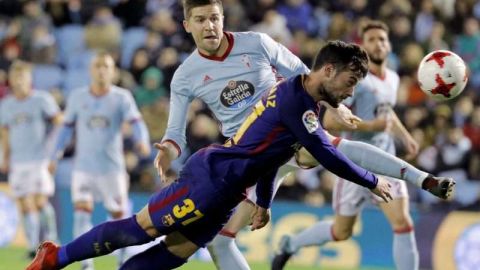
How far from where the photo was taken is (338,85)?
6.43m

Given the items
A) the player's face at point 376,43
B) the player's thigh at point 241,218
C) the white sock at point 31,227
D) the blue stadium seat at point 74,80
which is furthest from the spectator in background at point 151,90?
the player's thigh at point 241,218

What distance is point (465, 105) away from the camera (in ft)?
48.5

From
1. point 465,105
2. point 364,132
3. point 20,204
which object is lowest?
point 20,204

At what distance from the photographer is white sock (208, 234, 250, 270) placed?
741 cm

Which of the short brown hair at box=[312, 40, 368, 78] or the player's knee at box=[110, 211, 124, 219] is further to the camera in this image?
the player's knee at box=[110, 211, 124, 219]

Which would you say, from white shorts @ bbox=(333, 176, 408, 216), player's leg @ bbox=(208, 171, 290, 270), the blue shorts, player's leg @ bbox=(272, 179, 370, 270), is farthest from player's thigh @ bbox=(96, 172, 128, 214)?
the blue shorts

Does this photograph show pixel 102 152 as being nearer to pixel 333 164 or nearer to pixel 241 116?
pixel 241 116

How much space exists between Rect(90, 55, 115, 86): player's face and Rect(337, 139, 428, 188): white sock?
15.4 ft

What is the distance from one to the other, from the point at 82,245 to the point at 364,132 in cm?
322

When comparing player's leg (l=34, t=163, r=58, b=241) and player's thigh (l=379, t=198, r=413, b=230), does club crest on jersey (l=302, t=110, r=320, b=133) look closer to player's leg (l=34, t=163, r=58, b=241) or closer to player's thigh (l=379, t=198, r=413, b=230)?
player's thigh (l=379, t=198, r=413, b=230)

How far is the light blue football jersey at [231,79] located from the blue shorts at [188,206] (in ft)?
2.53

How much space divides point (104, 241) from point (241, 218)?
1.33 meters

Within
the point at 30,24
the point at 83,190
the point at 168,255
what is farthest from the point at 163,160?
the point at 30,24

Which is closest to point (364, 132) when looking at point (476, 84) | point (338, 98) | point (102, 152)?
point (338, 98)
